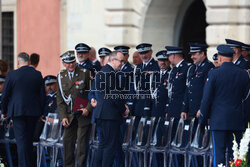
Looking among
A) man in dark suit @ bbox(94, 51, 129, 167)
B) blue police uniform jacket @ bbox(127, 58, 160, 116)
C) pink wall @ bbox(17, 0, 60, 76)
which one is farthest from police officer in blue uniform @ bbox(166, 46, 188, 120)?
pink wall @ bbox(17, 0, 60, 76)

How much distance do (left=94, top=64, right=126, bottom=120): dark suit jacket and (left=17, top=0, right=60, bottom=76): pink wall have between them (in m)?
7.93

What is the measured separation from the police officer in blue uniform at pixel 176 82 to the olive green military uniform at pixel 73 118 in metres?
1.43

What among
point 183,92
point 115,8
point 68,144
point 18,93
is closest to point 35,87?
point 18,93

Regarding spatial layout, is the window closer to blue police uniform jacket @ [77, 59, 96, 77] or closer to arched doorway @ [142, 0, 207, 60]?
arched doorway @ [142, 0, 207, 60]

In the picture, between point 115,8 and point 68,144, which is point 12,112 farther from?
point 115,8

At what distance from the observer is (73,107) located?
12953 millimetres

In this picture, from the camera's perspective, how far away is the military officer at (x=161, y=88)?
547 inches

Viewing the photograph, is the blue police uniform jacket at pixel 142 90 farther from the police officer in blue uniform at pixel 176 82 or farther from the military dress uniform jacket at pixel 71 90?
the military dress uniform jacket at pixel 71 90

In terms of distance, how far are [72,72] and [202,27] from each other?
7.02 meters

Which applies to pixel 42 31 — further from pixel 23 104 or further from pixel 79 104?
pixel 79 104

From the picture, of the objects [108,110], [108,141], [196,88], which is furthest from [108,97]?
[196,88]

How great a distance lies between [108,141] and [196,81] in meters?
1.84

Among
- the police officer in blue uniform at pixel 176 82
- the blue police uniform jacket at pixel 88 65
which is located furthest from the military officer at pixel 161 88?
the blue police uniform jacket at pixel 88 65

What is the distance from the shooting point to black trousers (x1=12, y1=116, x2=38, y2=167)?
44.1 ft
